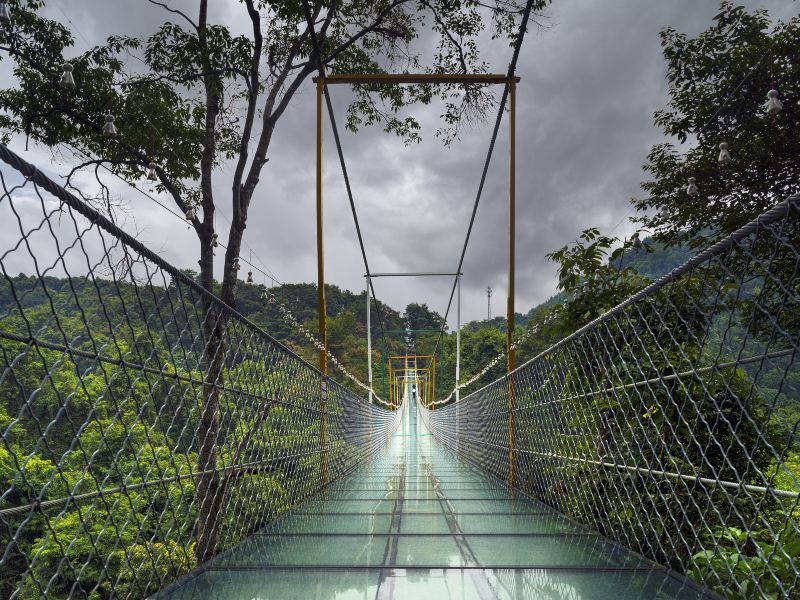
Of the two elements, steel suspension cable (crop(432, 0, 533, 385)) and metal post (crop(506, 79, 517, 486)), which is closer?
steel suspension cable (crop(432, 0, 533, 385))

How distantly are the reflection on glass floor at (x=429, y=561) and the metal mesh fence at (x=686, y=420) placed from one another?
130mm

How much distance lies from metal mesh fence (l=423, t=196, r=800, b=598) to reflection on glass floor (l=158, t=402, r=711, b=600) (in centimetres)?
13

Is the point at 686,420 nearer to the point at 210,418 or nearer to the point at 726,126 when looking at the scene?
the point at 210,418

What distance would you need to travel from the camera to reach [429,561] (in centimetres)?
161

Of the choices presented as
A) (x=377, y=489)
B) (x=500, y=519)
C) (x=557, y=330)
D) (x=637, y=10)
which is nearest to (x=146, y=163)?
(x=377, y=489)

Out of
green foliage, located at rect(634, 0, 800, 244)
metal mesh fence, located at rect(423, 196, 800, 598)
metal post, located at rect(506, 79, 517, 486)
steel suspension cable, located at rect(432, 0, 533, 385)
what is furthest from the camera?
green foliage, located at rect(634, 0, 800, 244)

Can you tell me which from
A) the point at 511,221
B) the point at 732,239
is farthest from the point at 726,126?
the point at 732,239

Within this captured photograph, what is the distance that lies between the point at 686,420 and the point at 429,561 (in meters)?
0.79

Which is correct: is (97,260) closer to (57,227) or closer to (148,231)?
(57,227)

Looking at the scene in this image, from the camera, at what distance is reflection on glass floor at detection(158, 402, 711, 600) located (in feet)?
4.31

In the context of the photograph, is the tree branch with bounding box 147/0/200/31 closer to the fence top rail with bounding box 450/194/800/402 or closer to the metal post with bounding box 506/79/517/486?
the metal post with bounding box 506/79/517/486

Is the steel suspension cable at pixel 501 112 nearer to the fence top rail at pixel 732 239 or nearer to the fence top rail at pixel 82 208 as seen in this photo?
the fence top rail at pixel 732 239

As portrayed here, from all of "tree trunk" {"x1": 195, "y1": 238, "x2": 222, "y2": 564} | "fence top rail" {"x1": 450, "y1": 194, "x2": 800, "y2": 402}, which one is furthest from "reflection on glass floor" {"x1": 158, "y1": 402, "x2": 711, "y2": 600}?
"fence top rail" {"x1": 450, "y1": 194, "x2": 800, "y2": 402}

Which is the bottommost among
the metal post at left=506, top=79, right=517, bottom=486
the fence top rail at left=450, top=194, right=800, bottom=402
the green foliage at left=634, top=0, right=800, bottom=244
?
the fence top rail at left=450, top=194, right=800, bottom=402
